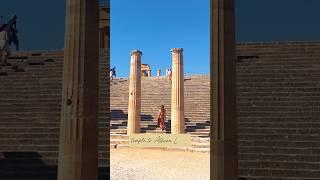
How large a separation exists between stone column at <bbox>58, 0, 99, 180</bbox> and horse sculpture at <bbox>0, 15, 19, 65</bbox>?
14304mm

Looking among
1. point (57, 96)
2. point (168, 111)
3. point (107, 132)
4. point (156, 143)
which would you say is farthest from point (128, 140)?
point (107, 132)

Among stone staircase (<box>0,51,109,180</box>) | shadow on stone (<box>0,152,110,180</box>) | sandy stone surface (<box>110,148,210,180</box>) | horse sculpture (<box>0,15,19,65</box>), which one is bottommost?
sandy stone surface (<box>110,148,210,180</box>)

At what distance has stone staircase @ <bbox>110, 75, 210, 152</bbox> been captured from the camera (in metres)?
29.5

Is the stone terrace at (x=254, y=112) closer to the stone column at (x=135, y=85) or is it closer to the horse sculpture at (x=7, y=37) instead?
the horse sculpture at (x=7, y=37)

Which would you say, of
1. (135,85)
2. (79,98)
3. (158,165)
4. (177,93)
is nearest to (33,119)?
(158,165)

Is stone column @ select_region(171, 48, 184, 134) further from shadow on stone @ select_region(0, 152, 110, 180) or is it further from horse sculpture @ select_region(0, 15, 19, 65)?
shadow on stone @ select_region(0, 152, 110, 180)

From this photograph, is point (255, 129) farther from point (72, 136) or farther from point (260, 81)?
point (72, 136)

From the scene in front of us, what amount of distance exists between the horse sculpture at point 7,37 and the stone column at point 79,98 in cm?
1430

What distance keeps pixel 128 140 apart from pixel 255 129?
1426cm

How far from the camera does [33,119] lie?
1580 cm

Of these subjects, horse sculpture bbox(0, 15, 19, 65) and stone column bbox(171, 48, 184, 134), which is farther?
stone column bbox(171, 48, 184, 134)

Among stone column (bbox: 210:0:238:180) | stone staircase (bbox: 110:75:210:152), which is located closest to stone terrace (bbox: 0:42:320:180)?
stone column (bbox: 210:0:238:180)

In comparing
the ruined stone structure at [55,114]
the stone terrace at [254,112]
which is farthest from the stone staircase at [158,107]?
the ruined stone structure at [55,114]

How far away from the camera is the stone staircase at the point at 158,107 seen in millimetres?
29516
